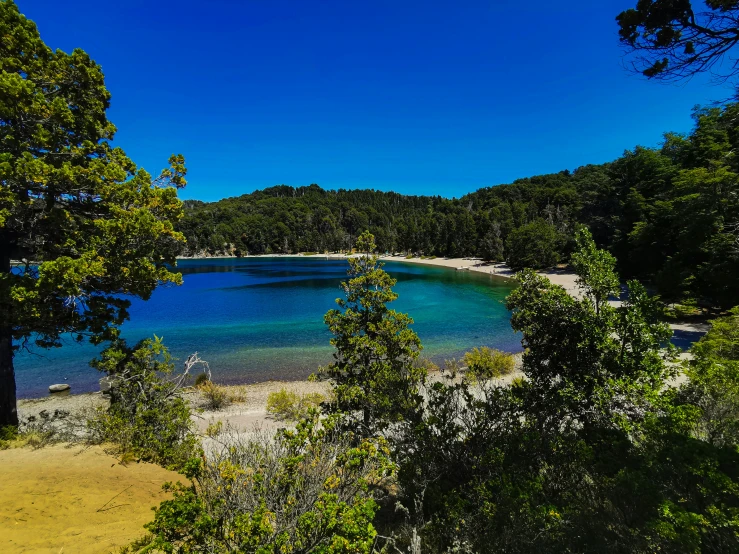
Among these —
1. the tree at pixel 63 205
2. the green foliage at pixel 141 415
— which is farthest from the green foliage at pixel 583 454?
the tree at pixel 63 205

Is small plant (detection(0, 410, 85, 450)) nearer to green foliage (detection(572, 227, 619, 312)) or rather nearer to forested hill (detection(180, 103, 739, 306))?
green foliage (detection(572, 227, 619, 312))

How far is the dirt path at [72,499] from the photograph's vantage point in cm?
515

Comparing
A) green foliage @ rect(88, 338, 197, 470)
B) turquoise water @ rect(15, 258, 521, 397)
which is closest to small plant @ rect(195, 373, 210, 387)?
turquoise water @ rect(15, 258, 521, 397)

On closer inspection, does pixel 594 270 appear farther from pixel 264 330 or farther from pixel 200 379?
pixel 264 330

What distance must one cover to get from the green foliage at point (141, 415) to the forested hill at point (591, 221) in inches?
481

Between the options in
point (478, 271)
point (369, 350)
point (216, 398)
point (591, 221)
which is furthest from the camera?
point (478, 271)

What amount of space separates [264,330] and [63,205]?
77.3 ft

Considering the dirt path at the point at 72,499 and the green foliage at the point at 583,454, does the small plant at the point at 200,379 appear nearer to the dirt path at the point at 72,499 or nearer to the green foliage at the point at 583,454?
the dirt path at the point at 72,499

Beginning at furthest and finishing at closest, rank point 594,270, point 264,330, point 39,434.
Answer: point 264,330
point 39,434
point 594,270

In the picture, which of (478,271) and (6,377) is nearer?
(6,377)

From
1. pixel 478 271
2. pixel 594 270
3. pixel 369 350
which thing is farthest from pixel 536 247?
pixel 369 350

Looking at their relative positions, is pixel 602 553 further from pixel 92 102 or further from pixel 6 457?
pixel 92 102

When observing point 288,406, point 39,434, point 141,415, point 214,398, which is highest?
point 141,415

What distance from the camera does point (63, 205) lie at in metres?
8.73
